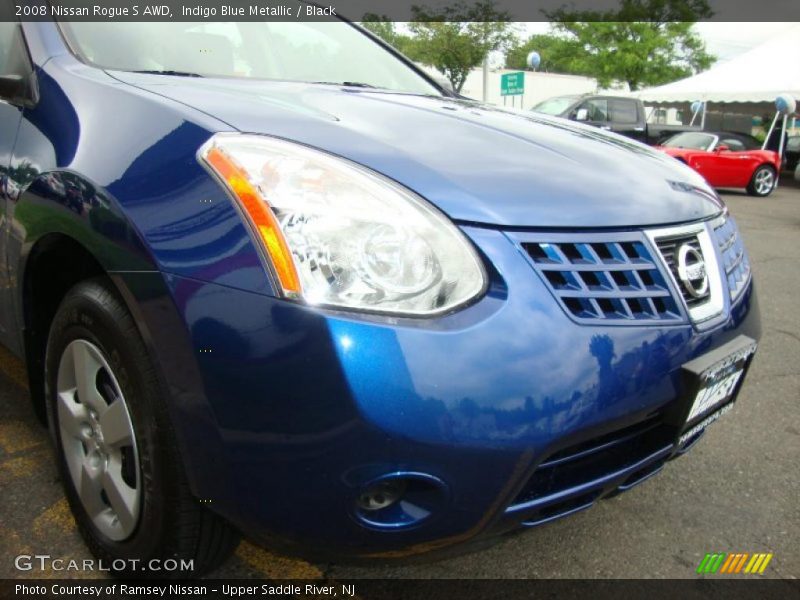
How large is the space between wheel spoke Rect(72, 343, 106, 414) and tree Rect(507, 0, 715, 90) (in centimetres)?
3116

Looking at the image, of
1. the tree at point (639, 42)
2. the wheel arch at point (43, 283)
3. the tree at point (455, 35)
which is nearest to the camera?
the wheel arch at point (43, 283)

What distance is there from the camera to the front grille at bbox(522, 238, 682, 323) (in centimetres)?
130

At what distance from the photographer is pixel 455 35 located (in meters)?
26.7

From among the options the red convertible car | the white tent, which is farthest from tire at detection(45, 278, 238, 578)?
the white tent

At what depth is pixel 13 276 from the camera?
182 centimetres

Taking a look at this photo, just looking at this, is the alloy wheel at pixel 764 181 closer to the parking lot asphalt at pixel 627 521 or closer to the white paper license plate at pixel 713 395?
the parking lot asphalt at pixel 627 521

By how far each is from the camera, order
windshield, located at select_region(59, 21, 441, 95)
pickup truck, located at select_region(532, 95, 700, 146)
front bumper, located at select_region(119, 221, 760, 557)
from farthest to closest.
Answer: pickup truck, located at select_region(532, 95, 700, 146)
windshield, located at select_region(59, 21, 441, 95)
front bumper, located at select_region(119, 221, 760, 557)

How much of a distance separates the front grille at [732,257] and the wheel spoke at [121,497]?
1.48m

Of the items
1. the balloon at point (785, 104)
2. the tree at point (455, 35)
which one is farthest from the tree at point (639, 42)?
the balloon at point (785, 104)

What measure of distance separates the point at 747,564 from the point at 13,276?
2135mm

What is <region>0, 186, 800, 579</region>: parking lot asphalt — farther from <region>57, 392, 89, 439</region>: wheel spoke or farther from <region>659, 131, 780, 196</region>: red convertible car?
<region>659, 131, 780, 196</region>: red convertible car

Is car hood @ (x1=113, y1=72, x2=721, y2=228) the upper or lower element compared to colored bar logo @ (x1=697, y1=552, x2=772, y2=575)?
upper

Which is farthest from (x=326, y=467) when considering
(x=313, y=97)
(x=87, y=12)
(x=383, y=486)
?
(x=87, y=12)

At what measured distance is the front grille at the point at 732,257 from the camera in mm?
1700
